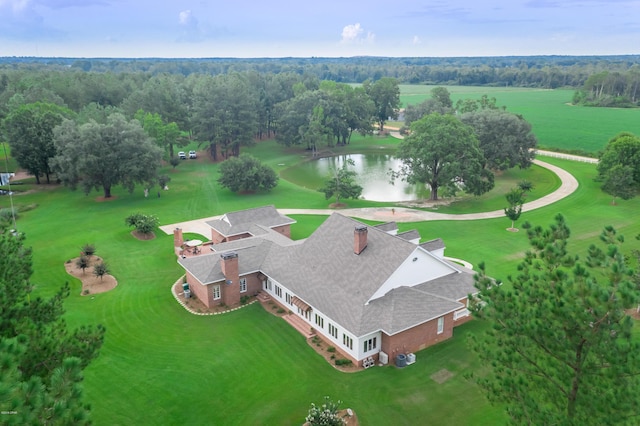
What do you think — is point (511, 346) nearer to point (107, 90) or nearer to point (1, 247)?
point (1, 247)

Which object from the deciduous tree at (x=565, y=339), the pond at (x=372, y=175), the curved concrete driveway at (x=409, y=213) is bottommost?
the pond at (x=372, y=175)

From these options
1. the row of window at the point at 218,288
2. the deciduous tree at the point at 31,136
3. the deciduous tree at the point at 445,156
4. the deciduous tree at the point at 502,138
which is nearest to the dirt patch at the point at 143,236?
the row of window at the point at 218,288

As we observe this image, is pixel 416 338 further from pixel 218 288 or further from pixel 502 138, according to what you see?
pixel 502 138

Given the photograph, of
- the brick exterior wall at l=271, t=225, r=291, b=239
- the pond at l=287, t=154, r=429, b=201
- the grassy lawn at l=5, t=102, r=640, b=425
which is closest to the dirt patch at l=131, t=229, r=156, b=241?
the grassy lawn at l=5, t=102, r=640, b=425

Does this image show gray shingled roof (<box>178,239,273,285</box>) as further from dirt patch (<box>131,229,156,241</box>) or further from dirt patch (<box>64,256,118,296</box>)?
dirt patch (<box>131,229,156,241</box>)

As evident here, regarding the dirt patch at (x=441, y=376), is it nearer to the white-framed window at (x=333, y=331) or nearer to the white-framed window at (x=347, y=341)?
A: the white-framed window at (x=347, y=341)

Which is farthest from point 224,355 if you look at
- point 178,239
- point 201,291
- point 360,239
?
point 178,239
